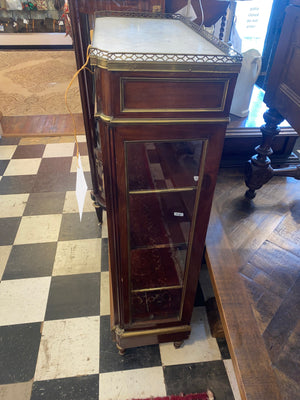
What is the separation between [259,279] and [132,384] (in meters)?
0.63

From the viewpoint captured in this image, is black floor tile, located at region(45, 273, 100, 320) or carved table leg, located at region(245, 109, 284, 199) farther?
black floor tile, located at region(45, 273, 100, 320)

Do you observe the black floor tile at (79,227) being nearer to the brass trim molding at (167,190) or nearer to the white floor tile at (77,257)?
the white floor tile at (77,257)

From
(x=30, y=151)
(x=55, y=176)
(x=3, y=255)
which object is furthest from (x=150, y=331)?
(x=30, y=151)

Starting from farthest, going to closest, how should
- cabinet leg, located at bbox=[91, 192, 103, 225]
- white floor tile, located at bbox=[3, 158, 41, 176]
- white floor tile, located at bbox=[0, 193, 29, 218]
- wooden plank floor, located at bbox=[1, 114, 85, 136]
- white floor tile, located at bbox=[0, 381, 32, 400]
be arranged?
1. wooden plank floor, located at bbox=[1, 114, 85, 136]
2. white floor tile, located at bbox=[3, 158, 41, 176]
3. white floor tile, located at bbox=[0, 193, 29, 218]
4. cabinet leg, located at bbox=[91, 192, 103, 225]
5. white floor tile, located at bbox=[0, 381, 32, 400]

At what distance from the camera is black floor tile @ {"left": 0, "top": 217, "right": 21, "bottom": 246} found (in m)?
1.65

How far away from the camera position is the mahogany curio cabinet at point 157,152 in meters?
0.58

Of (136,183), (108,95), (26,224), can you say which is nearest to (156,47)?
(108,95)

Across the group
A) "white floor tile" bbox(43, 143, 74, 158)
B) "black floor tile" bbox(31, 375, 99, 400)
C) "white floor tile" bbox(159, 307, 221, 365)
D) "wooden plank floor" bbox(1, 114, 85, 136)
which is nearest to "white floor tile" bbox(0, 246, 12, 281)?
"black floor tile" bbox(31, 375, 99, 400)

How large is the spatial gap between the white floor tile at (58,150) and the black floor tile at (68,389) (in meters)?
1.71

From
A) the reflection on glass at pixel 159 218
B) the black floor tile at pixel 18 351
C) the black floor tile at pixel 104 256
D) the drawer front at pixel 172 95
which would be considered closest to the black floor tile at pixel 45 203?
the black floor tile at pixel 104 256

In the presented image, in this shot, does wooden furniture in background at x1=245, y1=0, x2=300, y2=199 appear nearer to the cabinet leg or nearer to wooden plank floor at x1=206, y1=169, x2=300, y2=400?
wooden plank floor at x1=206, y1=169, x2=300, y2=400

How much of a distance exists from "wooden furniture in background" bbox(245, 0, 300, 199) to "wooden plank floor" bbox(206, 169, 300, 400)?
243 millimetres

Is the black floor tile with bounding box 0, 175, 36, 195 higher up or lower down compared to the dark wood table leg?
lower down

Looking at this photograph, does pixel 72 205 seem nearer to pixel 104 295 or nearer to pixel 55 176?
pixel 55 176
